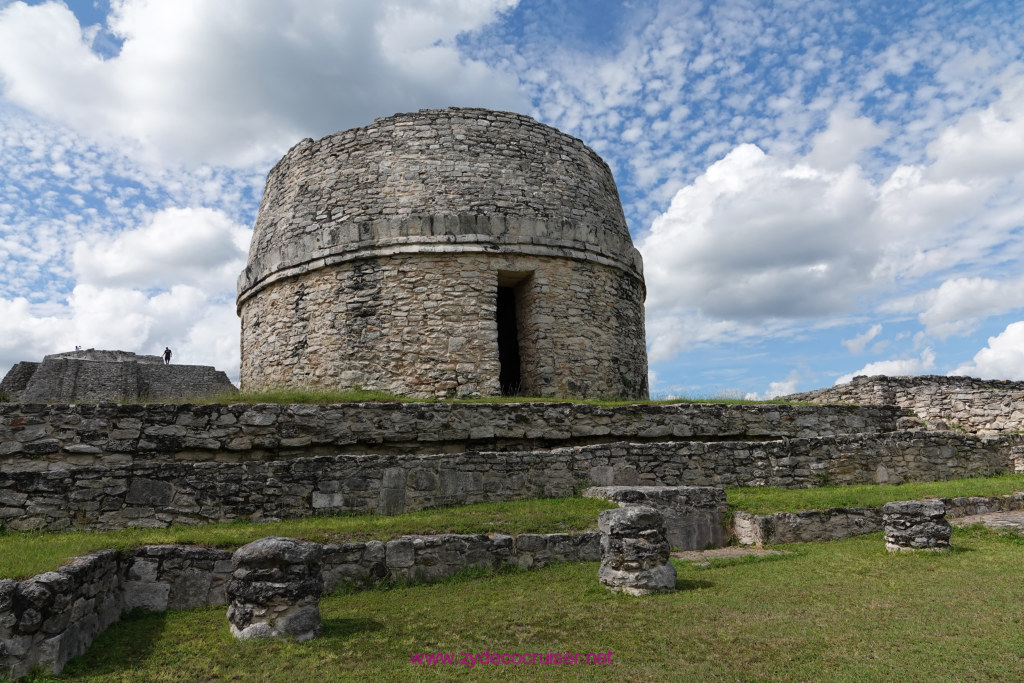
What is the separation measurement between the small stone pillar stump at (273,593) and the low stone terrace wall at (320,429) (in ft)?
12.4

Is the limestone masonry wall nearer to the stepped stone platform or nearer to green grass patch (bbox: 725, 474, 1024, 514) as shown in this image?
the stepped stone platform

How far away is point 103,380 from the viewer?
14.5 meters

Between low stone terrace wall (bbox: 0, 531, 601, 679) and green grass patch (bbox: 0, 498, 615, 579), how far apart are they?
225 millimetres

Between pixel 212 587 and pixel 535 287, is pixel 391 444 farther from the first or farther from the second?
pixel 535 287

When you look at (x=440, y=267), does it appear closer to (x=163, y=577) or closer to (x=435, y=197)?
(x=435, y=197)

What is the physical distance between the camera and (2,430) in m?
7.89

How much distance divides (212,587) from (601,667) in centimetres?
392

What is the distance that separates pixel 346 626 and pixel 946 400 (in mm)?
14937

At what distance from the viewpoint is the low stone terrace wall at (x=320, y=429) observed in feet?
26.6

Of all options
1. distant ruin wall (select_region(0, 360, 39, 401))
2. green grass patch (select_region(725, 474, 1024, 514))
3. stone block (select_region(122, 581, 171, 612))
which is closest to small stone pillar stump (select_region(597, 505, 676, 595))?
green grass patch (select_region(725, 474, 1024, 514))

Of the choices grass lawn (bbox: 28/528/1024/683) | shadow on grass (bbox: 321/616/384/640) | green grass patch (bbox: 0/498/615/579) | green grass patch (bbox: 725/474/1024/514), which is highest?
green grass patch (bbox: 0/498/615/579)

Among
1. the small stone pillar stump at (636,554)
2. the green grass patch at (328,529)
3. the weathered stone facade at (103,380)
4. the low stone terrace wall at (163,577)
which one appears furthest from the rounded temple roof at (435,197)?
the small stone pillar stump at (636,554)

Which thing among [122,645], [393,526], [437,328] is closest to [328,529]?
[393,526]

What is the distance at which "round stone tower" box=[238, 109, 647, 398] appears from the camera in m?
11.9
